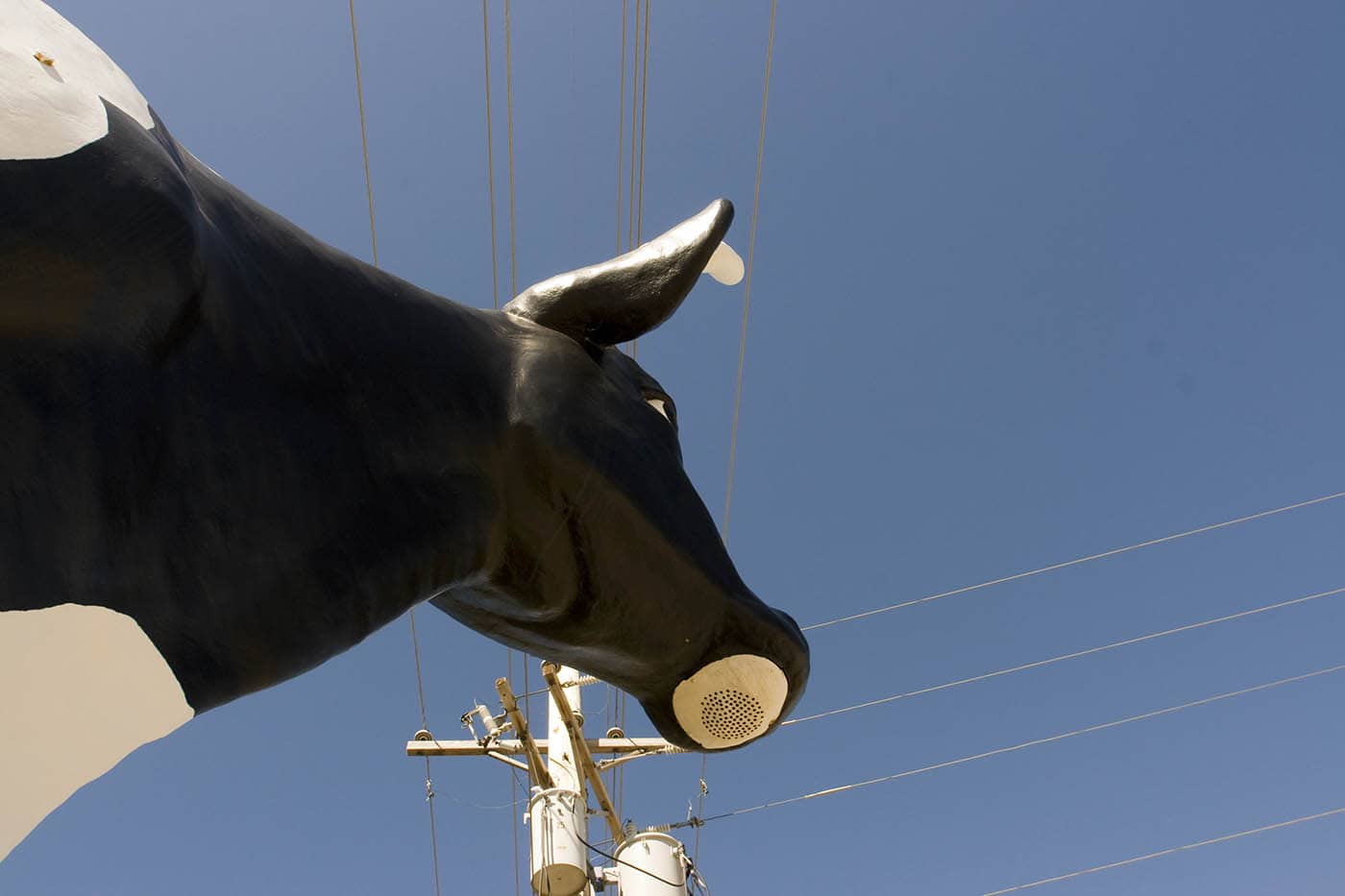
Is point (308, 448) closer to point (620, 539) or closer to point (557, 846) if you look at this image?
point (620, 539)

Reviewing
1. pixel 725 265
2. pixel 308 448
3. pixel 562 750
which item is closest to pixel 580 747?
pixel 562 750

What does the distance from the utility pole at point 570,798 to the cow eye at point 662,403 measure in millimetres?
5528

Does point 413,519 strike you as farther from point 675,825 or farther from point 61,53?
point 675,825

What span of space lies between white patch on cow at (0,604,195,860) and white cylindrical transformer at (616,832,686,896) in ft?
22.1

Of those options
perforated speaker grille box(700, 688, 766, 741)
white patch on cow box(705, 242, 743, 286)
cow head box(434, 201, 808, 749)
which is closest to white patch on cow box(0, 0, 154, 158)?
cow head box(434, 201, 808, 749)

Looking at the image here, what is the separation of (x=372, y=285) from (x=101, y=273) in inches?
18.4

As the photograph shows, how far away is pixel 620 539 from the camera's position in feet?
5.03

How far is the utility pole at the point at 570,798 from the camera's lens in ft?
23.1

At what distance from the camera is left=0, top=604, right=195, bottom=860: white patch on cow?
95cm

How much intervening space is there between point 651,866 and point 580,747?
115cm

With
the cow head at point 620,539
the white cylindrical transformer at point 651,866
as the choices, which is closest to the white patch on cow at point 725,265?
the cow head at point 620,539

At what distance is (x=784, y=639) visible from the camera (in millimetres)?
1682

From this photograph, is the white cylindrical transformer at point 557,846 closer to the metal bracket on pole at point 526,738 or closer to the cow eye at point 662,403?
the metal bracket on pole at point 526,738

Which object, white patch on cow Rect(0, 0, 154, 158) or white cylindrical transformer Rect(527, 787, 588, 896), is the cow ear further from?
white cylindrical transformer Rect(527, 787, 588, 896)
